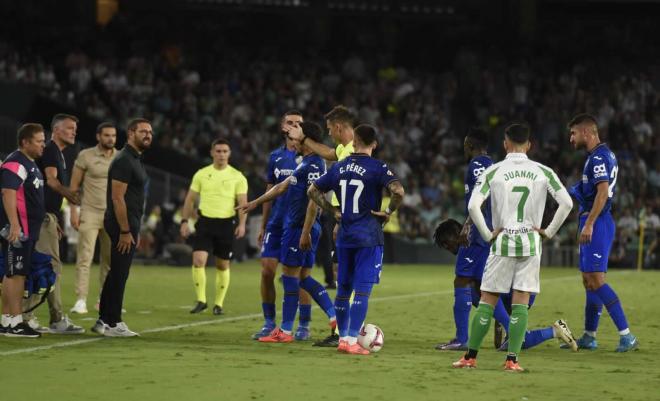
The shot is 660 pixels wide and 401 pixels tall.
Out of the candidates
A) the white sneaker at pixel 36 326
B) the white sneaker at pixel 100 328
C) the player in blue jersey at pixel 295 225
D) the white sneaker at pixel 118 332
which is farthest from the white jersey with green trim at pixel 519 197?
the white sneaker at pixel 36 326

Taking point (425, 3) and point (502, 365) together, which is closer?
point (502, 365)

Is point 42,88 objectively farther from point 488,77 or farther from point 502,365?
point 502,365

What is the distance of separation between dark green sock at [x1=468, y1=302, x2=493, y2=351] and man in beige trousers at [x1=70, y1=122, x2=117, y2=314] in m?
6.65

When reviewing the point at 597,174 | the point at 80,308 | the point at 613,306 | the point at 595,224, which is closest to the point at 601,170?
the point at 597,174

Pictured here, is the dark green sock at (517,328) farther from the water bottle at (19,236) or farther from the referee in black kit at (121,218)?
the water bottle at (19,236)

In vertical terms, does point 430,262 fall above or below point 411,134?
below

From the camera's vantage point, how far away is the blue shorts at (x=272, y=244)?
43.0ft

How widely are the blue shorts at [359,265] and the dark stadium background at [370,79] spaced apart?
60.3 ft

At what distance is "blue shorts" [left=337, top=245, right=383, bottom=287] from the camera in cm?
1159

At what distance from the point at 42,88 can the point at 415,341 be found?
2151cm

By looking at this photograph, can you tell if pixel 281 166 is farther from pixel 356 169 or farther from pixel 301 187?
pixel 356 169

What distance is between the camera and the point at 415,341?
1299cm

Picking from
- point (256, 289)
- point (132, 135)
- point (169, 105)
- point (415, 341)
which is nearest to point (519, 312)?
point (415, 341)

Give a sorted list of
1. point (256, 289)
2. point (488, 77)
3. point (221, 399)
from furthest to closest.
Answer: point (488, 77) → point (256, 289) → point (221, 399)
